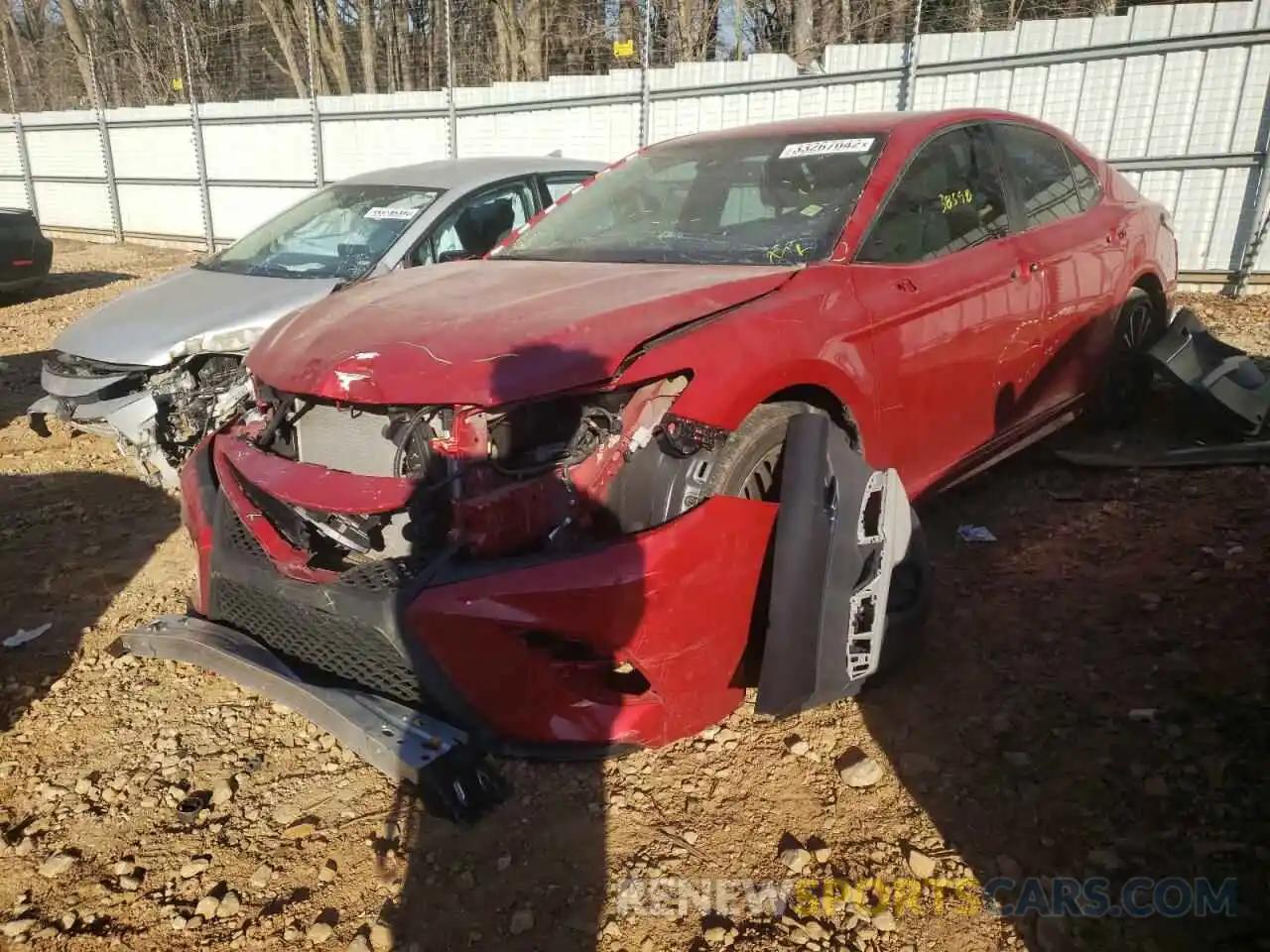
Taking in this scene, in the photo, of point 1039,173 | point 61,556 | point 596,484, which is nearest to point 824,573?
point 596,484

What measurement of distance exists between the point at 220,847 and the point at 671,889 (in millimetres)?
1158

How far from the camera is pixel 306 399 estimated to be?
8.48 feet

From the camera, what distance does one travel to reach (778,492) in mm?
2658

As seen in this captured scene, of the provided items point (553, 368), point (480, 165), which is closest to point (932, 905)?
point (553, 368)

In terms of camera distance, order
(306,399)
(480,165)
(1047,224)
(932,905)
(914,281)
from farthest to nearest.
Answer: (480,165), (1047,224), (914,281), (306,399), (932,905)

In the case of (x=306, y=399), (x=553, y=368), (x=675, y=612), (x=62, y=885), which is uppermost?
(x=553, y=368)

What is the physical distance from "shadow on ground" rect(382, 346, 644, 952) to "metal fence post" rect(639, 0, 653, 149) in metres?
8.73

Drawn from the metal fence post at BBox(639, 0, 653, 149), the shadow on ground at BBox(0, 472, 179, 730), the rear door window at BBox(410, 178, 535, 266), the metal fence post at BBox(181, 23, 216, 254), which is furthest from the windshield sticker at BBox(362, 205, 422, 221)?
the metal fence post at BBox(181, 23, 216, 254)

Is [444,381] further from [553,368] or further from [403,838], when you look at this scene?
[403,838]

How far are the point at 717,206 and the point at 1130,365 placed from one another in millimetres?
2600

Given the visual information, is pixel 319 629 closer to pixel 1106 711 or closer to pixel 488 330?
pixel 488 330

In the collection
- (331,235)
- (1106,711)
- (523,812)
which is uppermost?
(331,235)

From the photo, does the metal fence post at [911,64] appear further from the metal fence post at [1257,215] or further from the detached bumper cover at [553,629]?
the detached bumper cover at [553,629]

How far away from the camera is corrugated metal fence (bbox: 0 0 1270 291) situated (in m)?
7.91
